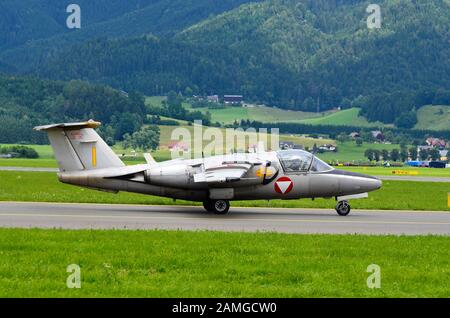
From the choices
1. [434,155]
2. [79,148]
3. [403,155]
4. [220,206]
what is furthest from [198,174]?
[434,155]

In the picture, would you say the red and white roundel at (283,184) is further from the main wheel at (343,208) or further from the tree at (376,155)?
the tree at (376,155)

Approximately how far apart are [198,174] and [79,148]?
4357 millimetres

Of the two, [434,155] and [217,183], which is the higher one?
[217,183]

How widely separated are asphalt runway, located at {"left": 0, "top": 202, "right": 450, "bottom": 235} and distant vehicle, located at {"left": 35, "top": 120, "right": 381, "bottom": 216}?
79cm

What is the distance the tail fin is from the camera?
100ft

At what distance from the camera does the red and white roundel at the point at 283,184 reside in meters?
30.8

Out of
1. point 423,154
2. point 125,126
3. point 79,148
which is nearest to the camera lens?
point 79,148

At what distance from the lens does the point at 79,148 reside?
3059 cm

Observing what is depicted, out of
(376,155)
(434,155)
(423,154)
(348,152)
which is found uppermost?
(348,152)

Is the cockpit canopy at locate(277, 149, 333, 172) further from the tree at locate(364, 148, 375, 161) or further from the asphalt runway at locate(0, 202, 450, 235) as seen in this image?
the tree at locate(364, 148, 375, 161)

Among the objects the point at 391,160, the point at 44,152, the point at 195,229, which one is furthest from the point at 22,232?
the point at 391,160

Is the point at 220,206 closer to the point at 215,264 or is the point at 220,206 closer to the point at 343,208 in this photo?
the point at 343,208

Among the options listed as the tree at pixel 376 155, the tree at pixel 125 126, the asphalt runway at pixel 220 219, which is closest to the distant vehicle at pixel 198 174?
the asphalt runway at pixel 220 219

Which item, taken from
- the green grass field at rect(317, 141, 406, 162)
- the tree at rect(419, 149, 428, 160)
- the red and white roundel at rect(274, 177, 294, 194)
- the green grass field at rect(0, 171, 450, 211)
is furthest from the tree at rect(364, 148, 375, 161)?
the red and white roundel at rect(274, 177, 294, 194)
